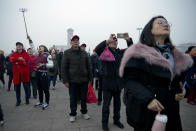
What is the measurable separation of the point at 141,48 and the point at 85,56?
8.24 ft

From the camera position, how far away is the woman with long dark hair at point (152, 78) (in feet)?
4.90

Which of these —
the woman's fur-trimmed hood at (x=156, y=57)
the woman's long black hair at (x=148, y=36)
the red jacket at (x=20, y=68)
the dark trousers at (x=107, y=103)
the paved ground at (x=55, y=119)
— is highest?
the woman's long black hair at (x=148, y=36)

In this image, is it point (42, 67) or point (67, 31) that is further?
point (67, 31)

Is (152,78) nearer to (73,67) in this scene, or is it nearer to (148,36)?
(148,36)

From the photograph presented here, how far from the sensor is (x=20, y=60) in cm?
495

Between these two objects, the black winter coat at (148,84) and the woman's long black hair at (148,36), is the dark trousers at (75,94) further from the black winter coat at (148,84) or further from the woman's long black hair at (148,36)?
the woman's long black hair at (148,36)

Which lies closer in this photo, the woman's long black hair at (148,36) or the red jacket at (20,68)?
the woman's long black hair at (148,36)

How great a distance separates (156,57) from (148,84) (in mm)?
323

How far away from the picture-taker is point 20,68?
508cm

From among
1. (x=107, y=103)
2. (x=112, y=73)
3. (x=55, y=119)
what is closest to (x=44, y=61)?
(x=55, y=119)

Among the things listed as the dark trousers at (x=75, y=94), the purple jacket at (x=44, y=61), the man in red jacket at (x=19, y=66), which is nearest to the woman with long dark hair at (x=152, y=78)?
the dark trousers at (x=75, y=94)

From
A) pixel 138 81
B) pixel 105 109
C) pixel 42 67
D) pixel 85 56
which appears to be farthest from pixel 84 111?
pixel 138 81

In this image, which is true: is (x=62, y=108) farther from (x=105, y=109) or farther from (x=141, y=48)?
(x=141, y=48)

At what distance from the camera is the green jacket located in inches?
147
